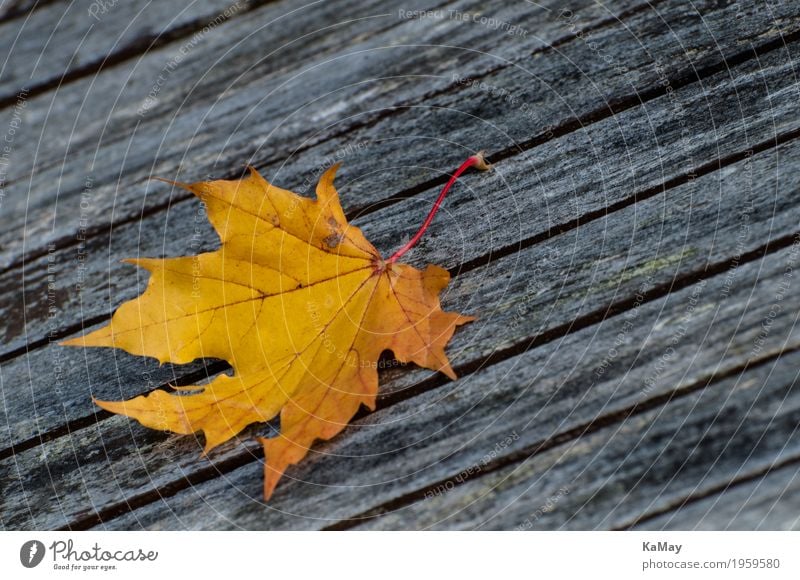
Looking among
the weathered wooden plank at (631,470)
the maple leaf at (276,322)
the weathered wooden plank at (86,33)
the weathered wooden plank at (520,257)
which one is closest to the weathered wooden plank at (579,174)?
the weathered wooden plank at (520,257)

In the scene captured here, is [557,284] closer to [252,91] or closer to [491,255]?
[491,255]

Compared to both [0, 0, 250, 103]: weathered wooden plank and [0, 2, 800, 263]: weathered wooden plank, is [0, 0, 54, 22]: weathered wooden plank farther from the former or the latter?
[0, 2, 800, 263]: weathered wooden plank

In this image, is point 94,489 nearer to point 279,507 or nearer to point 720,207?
Answer: point 279,507

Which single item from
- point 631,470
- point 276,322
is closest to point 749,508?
point 631,470

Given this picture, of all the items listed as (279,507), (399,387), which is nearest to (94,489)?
(279,507)

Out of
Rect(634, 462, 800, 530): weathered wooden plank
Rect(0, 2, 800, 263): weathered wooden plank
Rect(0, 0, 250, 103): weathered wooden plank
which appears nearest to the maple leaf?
Rect(0, 2, 800, 263): weathered wooden plank

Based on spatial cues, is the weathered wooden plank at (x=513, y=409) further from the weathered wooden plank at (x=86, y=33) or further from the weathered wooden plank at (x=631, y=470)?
the weathered wooden plank at (x=86, y=33)
